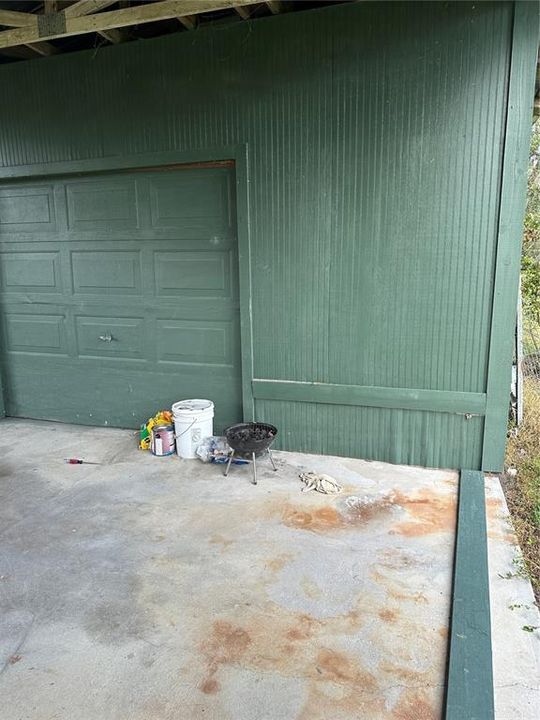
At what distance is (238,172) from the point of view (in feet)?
12.5

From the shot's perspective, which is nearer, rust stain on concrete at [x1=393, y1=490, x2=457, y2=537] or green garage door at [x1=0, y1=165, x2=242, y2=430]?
rust stain on concrete at [x1=393, y1=490, x2=457, y2=537]

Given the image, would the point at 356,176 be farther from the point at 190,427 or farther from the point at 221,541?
the point at 221,541

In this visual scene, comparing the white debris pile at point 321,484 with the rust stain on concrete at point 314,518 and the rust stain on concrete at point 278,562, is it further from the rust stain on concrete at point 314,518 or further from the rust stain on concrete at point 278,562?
the rust stain on concrete at point 278,562

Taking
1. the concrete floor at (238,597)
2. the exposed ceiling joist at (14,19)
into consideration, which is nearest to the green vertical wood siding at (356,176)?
the concrete floor at (238,597)

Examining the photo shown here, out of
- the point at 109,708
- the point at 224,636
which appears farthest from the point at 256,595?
the point at 109,708

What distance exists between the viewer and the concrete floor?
6.02ft

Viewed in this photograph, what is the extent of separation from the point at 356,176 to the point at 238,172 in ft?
2.85

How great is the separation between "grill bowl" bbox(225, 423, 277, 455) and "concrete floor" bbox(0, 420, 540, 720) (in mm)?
216

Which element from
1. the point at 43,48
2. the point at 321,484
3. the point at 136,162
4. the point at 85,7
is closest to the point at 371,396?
the point at 321,484

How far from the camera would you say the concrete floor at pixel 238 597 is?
1836 millimetres

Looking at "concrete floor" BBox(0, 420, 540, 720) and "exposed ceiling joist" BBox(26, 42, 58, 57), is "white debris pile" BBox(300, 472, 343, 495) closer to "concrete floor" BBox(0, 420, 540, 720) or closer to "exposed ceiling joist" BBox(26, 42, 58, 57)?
"concrete floor" BBox(0, 420, 540, 720)

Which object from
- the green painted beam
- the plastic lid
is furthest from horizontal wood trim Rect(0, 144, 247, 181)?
the green painted beam

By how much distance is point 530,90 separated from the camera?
312cm

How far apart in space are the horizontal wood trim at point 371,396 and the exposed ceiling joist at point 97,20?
2461mm
